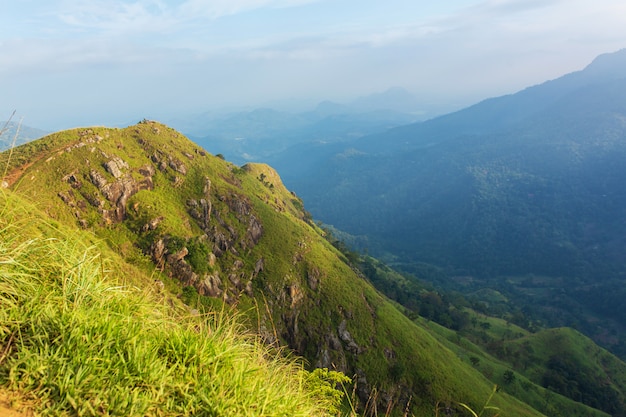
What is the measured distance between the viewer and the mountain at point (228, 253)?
169 ft

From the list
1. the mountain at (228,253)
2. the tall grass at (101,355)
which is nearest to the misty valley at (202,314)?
the tall grass at (101,355)

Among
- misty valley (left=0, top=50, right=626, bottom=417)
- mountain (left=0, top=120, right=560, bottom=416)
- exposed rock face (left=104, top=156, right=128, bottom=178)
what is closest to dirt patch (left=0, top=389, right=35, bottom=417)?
misty valley (left=0, top=50, right=626, bottom=417)

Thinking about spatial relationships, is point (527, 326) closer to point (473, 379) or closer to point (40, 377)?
point (473, 379)

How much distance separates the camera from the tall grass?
4.06m

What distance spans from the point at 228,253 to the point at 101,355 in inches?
2419

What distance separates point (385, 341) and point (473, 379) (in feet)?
66.1

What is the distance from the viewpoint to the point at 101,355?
4.47 meters

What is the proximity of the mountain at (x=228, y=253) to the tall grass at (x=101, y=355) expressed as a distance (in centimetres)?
3920

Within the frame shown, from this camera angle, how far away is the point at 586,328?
184875 millimetres

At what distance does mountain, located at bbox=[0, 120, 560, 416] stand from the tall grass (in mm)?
39201

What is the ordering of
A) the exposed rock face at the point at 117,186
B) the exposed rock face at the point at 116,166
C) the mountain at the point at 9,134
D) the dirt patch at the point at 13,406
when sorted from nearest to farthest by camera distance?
the dirt patch at the point at 13,406 → the mountain at the point at 9,134 → the exposed rock face at the point at 117,186 → the exposed rock face at the point at 116,166

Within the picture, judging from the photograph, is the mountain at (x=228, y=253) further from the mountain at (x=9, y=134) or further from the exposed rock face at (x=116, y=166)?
the mountain at (x=9, y=134)

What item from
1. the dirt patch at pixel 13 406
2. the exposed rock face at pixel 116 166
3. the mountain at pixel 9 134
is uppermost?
the mountain at pixel 9 134

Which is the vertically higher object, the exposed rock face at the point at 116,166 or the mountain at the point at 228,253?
the exposed rock face at the point at 116,166
